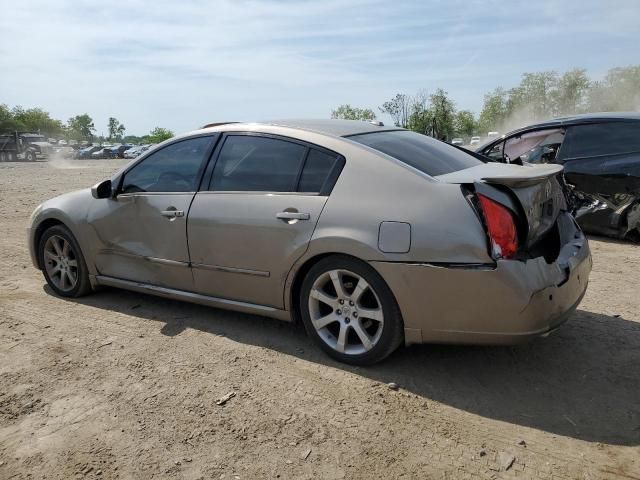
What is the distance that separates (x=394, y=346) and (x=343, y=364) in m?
0.39

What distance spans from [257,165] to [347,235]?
3.28ft

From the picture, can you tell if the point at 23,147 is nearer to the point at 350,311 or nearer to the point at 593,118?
the point at 593,118

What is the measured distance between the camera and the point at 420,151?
12.3 ft

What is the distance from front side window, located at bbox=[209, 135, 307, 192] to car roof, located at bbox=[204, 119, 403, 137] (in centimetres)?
18

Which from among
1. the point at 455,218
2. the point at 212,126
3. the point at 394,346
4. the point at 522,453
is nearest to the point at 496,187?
the point at 455,218

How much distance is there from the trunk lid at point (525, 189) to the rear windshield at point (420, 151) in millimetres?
128

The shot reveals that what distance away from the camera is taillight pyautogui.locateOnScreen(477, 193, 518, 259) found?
2.91 m

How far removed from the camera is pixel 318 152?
362 centimetres

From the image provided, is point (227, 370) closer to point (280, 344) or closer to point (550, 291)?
point (280, 344)

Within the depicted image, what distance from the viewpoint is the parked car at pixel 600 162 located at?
653cm

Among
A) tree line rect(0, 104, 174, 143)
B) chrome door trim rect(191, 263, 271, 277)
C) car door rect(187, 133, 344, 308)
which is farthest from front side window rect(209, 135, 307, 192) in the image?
tree line rect(0, 104, 174, 143)

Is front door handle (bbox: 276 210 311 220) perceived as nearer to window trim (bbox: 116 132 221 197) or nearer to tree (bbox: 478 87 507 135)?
window trim (bbox: 116 132 221 197)

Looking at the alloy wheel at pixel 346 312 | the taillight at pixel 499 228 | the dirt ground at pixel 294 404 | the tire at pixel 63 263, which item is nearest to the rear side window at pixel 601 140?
the dirt ground at pixel 294 404

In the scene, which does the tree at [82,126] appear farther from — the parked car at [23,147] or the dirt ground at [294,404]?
the dirt ground at [294,404]
